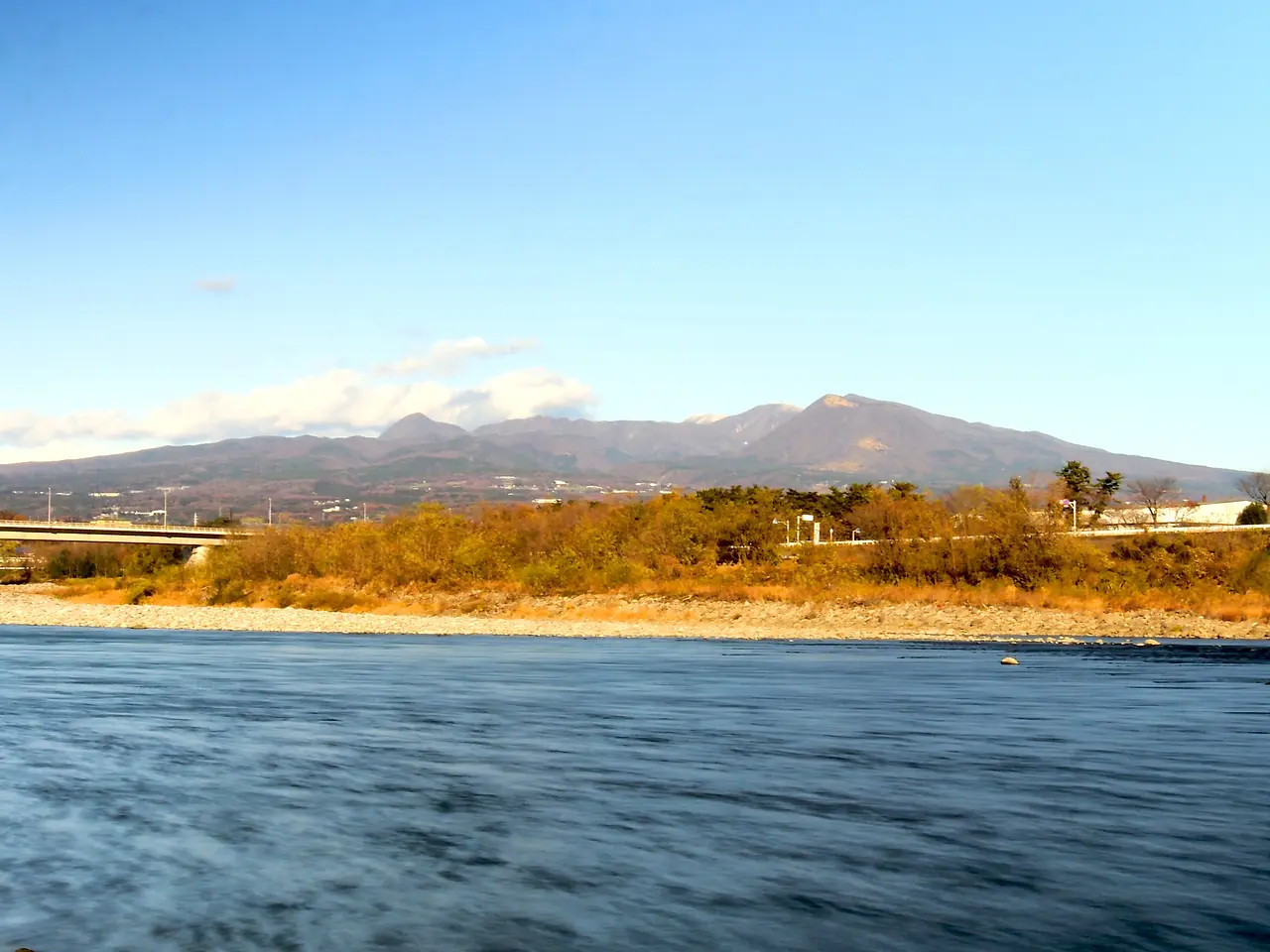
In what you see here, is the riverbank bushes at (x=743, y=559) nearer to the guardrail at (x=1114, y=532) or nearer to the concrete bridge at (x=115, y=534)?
the guardrail at (x=1114, y=532)

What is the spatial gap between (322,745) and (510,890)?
12.4m

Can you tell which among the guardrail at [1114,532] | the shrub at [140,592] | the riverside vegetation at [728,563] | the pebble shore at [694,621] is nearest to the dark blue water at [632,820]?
the pebble shore at [694,621]

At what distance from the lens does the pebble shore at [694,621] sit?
76625mm

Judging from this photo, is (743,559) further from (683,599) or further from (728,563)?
(683,599)

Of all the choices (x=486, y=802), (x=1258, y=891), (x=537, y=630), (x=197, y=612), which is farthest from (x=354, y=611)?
(x=1258, y=891)

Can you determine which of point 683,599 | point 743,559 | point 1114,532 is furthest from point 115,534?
point 1114,532

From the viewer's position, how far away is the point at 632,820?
16906 millimetres

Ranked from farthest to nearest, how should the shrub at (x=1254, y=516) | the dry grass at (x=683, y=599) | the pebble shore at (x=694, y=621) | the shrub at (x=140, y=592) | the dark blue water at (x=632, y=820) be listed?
the shrub at (x=1254, y=516), the shrub at (x=140, y=592), the dry grass at (x=683, y=599), the pebble shore at (x=694, y=621), the dark blue water at (x=632, y=820)

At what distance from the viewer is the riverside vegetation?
91750mm

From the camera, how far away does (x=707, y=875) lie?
1373cm

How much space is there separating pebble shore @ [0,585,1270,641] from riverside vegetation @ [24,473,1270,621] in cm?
320

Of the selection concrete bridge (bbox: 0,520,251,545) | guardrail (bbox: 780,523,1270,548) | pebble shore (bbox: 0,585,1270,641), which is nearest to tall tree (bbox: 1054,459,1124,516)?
guardrail (bbox: 780,523,1270,548)

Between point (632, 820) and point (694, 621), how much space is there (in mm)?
74310

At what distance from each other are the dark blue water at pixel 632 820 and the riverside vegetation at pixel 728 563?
5829 cm
